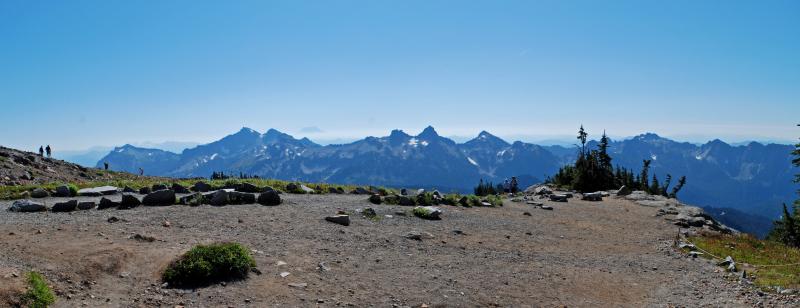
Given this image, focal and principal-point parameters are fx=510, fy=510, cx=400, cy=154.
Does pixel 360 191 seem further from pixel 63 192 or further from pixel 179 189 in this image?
pixel 63 192

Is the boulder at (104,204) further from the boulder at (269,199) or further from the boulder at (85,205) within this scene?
the boulder at (269,199)

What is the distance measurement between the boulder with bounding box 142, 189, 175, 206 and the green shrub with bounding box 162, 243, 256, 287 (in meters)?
11.7

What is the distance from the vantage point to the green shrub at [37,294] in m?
11.6

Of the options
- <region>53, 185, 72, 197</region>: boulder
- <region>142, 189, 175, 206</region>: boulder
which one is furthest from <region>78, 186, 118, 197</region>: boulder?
<region>142, 189, 175, 206</region>: boulder

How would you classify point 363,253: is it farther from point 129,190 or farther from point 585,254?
point 129,190

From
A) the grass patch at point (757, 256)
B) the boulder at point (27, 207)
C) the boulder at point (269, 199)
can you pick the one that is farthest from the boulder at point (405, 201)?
the boulder at point (27, 207)

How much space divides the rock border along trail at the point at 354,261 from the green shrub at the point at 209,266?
0.41 meters

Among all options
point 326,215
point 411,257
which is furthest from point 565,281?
point 326,215

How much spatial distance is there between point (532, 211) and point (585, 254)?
507 inches

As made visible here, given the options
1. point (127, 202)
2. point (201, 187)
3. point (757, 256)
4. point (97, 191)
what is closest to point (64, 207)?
point (127, 202)

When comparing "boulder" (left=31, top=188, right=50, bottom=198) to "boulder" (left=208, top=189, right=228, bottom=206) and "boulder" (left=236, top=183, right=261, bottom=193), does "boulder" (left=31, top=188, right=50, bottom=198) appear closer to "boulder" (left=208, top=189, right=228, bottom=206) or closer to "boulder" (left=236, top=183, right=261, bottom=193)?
"boulder" (left=208, top=189, right=228, bottom=206)

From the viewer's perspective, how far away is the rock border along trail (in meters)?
14.1

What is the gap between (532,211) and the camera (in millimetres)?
37469

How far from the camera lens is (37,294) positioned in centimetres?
1173
